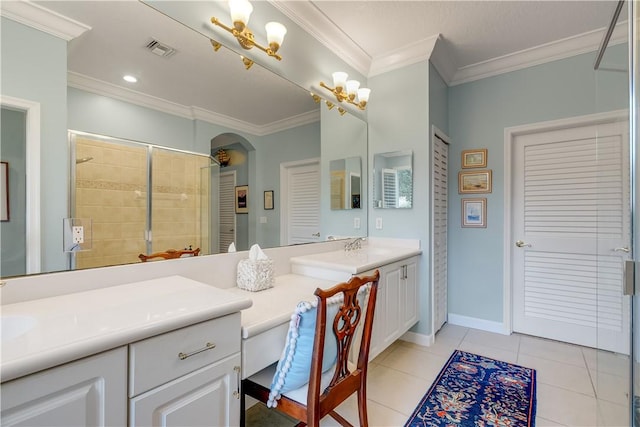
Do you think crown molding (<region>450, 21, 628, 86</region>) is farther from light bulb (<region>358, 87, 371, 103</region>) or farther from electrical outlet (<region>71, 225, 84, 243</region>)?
electrical outlet (<region>71, 225, 84, 243</region>)

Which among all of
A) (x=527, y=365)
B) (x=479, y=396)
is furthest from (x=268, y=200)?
(x=527, y=365)

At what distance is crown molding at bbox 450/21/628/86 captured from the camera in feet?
8.45

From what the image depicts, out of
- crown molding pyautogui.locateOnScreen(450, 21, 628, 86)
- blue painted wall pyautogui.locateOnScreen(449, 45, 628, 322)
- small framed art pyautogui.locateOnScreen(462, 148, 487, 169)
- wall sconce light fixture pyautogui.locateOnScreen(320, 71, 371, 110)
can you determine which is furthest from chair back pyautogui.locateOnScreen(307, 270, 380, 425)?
crown molding pyautogui.locateOnScreen(450, 21, 628, 86)

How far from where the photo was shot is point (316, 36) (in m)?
2.36

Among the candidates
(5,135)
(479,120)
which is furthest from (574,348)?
(5,135)

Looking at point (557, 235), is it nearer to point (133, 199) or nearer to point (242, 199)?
point (242, 199)

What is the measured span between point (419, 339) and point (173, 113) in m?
2.68

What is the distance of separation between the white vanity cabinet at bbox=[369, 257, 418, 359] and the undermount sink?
1765 mm

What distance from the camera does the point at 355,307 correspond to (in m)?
1.30

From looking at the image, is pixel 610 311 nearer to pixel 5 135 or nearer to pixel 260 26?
pixel 260 26

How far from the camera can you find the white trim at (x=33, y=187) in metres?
1.04

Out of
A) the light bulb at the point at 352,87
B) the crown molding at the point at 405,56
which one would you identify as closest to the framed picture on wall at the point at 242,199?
the light bulb at the point at 352,87

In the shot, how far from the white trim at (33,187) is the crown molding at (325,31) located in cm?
157

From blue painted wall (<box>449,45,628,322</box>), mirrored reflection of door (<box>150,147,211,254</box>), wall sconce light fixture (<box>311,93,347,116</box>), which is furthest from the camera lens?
blue painted wall (<box>449,45,628,322</box>)
